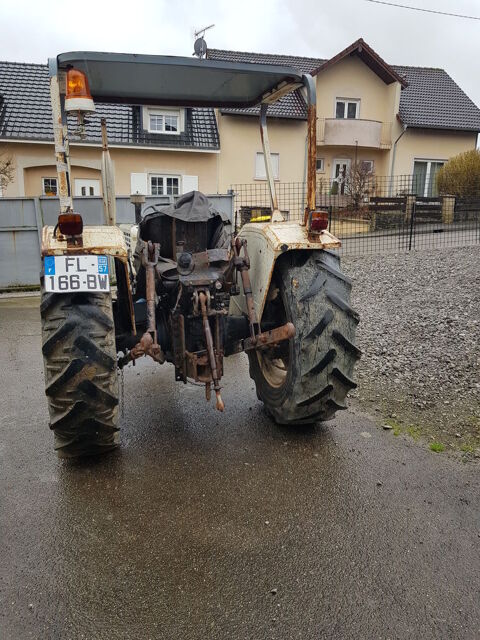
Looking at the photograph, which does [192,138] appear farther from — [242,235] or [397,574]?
[397,574]

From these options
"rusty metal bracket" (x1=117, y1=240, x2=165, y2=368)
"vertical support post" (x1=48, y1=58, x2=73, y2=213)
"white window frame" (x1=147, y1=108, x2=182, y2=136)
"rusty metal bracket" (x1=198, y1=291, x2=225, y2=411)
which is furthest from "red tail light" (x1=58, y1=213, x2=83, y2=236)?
"white window frame" (x1=147, y1=108, x2=182, y2=136)

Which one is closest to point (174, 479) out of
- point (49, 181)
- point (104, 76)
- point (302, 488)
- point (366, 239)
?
point (302, 488)

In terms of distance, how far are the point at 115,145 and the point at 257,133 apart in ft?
16.6

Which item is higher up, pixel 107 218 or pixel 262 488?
pixel 107 218

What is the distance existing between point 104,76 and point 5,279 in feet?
24.1

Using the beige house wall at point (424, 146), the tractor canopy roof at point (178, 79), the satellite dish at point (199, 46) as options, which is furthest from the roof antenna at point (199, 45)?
the tractor canopy roof at point (178, 79)

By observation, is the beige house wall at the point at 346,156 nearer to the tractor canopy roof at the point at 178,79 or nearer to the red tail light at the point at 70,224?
the tractor canopy roof at the point at 178,79

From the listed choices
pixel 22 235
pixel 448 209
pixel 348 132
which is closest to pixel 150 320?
pixel 22 235

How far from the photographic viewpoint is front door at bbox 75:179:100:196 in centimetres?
1789

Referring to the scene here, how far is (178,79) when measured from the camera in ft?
13.5

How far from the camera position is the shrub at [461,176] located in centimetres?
1884

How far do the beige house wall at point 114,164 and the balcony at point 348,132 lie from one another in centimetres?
566

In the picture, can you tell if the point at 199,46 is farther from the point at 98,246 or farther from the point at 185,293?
the point at 98,246

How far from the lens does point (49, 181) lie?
18406mm
